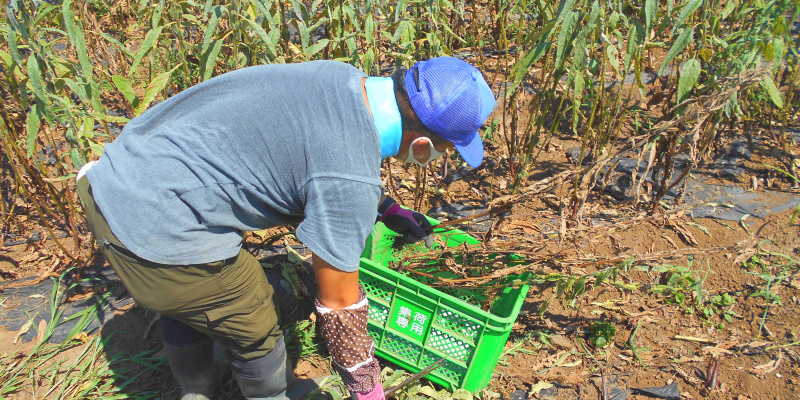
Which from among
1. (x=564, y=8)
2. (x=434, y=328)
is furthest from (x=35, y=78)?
(x=564, y=8)

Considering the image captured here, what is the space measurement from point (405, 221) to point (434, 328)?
0.42 meters

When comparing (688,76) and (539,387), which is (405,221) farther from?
(688,76)

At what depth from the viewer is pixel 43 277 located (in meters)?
2.53

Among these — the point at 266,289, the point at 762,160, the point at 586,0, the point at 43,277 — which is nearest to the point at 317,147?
the point at 266,289

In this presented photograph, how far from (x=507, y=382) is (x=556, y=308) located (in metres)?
0.48

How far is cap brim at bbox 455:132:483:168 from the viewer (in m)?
1.53

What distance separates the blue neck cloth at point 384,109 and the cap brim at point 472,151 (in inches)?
7.9

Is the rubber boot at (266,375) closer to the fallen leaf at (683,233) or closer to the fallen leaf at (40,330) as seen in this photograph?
the fallen leaf at (40,330)

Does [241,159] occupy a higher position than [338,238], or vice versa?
[241,159]

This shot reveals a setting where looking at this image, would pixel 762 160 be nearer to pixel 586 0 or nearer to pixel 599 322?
pixel 599 322

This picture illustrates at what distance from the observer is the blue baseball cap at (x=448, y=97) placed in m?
1.37

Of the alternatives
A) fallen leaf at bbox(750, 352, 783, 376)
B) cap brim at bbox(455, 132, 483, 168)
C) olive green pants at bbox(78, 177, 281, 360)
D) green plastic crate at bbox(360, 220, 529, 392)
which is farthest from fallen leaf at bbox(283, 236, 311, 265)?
fallen leaf at bbox(750, 352, 783, 376)

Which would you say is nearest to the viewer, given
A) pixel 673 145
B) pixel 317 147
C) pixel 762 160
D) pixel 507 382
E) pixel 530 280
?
pixel 317 147

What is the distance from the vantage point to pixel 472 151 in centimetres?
156
